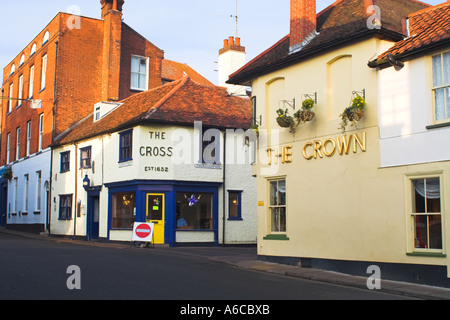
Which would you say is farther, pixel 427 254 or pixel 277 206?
pixel 277 206

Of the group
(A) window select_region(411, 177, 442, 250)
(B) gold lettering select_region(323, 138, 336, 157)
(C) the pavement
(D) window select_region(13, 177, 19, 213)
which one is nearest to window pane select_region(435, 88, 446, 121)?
(A) window select_region(411, 177, 442, 250)

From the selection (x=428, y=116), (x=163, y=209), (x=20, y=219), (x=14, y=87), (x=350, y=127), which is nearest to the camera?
(x=428, y=116)

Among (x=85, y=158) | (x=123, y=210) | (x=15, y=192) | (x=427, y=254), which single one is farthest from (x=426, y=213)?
(x=15, y=192)

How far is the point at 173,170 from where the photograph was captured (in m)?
24.9

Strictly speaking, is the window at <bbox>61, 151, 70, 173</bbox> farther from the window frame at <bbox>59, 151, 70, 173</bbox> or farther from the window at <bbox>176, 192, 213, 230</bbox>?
the window at <bbox>176, 192, 213, 230</bbox>

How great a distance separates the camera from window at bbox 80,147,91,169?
94.9 ft

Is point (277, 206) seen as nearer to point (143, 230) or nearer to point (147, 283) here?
point (147, 283)

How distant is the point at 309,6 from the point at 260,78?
280 cm

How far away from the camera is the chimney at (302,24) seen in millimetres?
16906

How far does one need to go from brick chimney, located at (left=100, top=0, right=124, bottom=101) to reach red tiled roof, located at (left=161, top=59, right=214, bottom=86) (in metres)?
7.35

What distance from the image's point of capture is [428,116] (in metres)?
12.7

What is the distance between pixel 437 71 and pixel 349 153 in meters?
3.16
